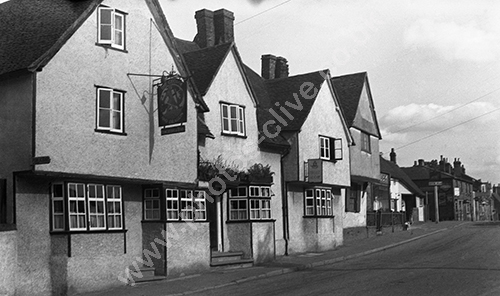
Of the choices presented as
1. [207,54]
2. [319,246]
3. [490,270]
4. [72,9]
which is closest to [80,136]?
[72,9]

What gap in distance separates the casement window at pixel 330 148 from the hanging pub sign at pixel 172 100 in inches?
461

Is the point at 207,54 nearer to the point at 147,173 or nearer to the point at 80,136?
the point at 147,173

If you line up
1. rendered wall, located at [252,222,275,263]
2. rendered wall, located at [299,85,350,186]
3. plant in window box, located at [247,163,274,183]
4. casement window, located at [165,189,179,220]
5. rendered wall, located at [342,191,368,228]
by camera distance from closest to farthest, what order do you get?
casement window, located at [165,189,179,220], rendered wall, located at [252,222,275,263], plant in window box, located at [247,163,274,183], rendered wall, located at [299,85,350,186], rendered wall, located at [342,191,368,228]

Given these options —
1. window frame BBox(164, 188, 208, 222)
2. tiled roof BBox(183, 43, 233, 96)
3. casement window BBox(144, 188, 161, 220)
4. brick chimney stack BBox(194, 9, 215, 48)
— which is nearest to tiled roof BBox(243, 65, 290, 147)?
tiled roof BBox(183, 43, 233, 96)

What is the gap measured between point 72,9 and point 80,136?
3.89 meters

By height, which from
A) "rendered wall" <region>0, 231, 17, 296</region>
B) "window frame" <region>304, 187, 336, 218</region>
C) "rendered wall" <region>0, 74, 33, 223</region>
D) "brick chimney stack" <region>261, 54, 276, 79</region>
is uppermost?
"brick chimney stack" <region>261, 54, 276, 79</region>

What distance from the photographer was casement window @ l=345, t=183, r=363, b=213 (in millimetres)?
34125

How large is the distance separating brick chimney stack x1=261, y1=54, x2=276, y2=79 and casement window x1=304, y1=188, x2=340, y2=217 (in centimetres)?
937

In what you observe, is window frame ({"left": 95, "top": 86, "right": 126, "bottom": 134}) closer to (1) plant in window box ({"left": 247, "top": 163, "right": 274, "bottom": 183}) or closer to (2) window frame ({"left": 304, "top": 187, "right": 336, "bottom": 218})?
(1) plant in window box ({"left": 247, "top": 163, "right": 274, "bottom": 183})

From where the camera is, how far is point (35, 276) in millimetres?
15914

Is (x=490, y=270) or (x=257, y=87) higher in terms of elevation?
(x=257, y=87)

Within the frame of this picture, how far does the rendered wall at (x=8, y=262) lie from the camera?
14.9 metres

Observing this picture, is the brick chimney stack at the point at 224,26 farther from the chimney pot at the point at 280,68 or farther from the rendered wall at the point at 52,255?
the rendered wall at the point at 52,255

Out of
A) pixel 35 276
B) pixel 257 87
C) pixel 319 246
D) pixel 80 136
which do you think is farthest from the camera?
pixel 257 87
